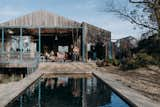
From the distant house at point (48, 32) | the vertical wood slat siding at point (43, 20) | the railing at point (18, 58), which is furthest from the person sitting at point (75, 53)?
the railing at point (18, 58)

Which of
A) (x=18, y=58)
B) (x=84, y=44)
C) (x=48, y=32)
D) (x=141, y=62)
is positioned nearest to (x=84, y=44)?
(x=84, y=44)

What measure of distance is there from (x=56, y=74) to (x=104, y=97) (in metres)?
10.2

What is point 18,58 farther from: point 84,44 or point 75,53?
point 84,44

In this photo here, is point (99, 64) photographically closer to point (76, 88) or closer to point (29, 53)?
point (29, 53)

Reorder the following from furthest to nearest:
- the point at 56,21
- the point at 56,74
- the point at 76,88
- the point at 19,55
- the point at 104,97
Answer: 1. the point at 56,21
2. the point at 19,55
3. the point at 56,74
4. the point at 76,88
5. the point at 104,97

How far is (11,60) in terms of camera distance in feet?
91.0

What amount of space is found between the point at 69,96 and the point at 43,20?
20.1m

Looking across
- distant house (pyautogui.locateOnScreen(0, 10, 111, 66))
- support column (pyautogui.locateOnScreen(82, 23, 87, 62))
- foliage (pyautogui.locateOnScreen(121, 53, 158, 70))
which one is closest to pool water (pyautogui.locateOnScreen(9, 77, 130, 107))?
foliage (pyautogui.locateOnScreen(121, 53, 158, 70))

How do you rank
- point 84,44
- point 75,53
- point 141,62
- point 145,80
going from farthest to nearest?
point 84,44 → point 75,53 → point 141,62 → point 145,80

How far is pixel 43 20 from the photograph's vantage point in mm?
33781

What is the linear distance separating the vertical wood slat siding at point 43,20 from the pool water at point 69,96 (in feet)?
51.5

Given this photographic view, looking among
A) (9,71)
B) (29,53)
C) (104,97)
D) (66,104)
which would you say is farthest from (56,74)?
(66,104)

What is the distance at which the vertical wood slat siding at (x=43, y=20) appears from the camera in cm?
3378

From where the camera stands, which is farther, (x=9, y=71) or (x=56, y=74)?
(x=9, y=71)
